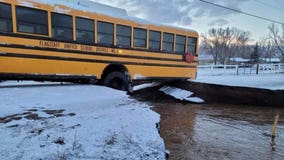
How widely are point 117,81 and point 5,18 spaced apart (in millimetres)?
4308

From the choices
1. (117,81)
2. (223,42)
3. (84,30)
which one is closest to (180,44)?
(117,81)

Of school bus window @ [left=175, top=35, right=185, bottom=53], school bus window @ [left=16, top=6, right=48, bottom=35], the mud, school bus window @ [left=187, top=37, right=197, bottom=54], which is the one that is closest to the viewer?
the mud

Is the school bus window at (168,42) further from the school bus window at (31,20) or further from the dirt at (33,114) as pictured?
the dirt at (33,114)

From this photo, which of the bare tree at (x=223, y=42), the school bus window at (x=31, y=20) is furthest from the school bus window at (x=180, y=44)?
the bare tree at (x=223, y=42)

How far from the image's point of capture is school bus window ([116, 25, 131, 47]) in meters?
9.48

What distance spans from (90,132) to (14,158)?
1331mm

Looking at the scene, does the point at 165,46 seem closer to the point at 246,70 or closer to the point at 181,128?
the point at 181,128

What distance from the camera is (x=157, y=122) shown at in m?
5.57

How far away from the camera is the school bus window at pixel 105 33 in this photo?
355 inches

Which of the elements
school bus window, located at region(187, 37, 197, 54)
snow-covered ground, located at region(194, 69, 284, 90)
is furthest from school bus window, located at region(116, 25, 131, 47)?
snow-covered ground, located at region(194, 69, 284, 90)

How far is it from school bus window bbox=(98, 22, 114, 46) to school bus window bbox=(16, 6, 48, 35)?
1828mm

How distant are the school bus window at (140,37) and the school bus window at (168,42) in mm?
1082

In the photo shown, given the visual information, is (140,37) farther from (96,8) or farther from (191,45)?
(191,45)

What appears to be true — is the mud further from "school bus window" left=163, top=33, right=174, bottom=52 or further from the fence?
the fence
